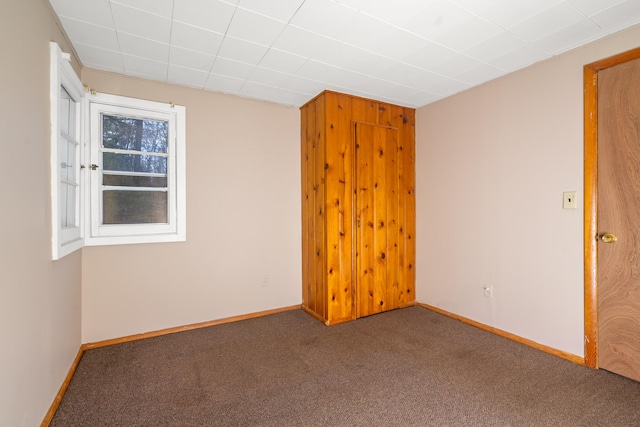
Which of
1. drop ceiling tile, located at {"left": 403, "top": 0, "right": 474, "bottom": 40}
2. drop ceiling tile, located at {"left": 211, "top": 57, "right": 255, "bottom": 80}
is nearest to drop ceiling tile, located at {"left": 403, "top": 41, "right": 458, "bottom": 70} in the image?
drop ceiling tile, located at {"left": 403, "top": 0, "right": 474, "bottom": 40}

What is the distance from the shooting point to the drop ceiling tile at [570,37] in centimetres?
195

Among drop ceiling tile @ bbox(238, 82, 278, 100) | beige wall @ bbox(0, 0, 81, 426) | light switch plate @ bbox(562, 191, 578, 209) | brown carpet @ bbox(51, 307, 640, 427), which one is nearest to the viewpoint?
beige wall @ bbox(0, 0, 81, 426)

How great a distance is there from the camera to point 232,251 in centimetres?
308

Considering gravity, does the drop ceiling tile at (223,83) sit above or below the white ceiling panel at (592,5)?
above

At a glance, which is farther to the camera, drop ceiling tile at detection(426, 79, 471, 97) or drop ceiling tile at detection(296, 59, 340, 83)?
drop ceiling tile at detection(426, 79, 471, 97)

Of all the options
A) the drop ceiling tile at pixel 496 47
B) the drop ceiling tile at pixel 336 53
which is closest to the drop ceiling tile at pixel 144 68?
the drop ceiling tile at pixel 336 53

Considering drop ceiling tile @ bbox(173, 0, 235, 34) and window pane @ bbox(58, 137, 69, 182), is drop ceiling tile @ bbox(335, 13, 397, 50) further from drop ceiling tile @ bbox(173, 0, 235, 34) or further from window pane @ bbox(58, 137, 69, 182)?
window pane @ bbox(58, 137, 69, 182)

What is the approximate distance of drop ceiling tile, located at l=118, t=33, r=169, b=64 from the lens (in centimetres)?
206

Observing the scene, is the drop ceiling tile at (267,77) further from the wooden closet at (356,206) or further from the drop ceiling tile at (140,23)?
the drop ceiling tile at (140,23)

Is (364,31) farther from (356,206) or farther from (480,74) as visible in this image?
(356,206)

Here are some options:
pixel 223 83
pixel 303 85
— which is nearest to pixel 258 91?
pixel 223 83

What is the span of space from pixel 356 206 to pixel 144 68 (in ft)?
7.28

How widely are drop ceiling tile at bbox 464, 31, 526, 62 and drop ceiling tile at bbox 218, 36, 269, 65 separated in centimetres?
153

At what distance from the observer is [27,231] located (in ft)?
4.83
